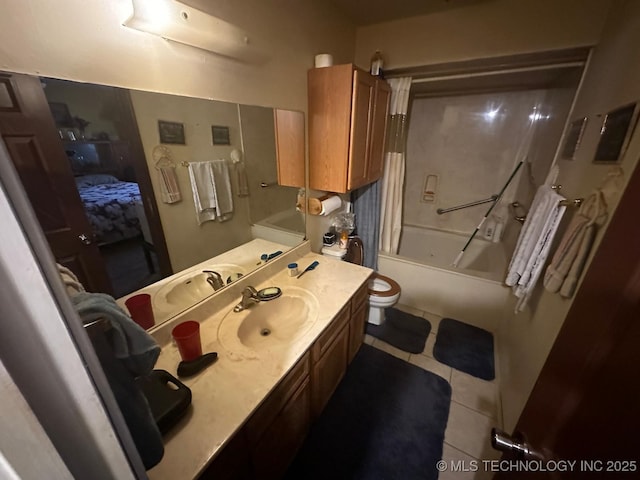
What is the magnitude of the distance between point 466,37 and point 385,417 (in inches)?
96.0

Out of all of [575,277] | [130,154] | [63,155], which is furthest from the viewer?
[575,277]

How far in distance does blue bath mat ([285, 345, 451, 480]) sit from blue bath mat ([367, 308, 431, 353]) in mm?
198

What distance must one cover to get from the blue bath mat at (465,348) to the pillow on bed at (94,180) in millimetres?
2198

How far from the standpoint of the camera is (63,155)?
0.73 m

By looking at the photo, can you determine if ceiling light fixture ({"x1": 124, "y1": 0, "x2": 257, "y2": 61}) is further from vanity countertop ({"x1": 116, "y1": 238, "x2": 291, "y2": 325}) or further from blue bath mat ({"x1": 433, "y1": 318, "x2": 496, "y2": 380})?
blue bath mat ({"x1": 433, "y1": 318, "x2": 496, "y2": 380})

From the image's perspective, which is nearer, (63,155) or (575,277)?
(63,155)

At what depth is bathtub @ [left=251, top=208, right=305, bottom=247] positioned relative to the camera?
149 cm

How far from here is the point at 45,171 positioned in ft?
2.30

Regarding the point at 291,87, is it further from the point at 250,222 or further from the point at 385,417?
the point at 385,417

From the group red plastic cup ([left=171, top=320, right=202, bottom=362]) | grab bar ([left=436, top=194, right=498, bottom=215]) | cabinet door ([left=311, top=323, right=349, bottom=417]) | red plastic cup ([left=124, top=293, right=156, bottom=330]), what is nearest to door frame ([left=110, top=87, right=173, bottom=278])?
red plastic cup ([left=124, top=293, right=156, bottom=330])

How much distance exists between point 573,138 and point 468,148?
1.36 metres

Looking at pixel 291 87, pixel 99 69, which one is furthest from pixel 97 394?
pixel 291 87

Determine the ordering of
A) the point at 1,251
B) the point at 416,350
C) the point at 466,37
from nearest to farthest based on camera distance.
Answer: the point at 1,251 → the point at 466,37 → the point at 416,350

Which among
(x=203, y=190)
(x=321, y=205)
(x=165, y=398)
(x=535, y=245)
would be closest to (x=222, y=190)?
(x=203, y=190)
